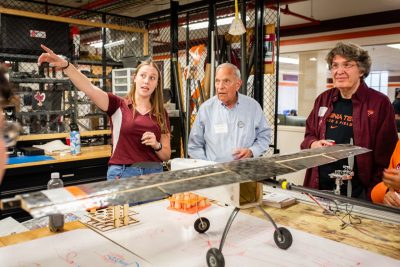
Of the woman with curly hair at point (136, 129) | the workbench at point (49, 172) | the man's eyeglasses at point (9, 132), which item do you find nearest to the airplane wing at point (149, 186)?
the man's eyeglasses at point (9, 132)

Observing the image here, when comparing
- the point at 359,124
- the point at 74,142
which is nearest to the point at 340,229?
the point at 359,124

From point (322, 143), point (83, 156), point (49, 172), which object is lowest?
point (49, 172)

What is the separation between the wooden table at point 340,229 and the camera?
1.40 meters

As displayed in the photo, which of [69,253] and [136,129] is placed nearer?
[69,253]

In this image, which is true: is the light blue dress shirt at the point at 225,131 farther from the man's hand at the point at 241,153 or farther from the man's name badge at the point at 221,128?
the man's hand at the point at 241,153

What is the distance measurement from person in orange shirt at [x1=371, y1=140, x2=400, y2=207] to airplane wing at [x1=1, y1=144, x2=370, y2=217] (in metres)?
0.31

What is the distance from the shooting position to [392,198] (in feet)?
5.27

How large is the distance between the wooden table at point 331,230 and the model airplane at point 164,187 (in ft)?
0.85

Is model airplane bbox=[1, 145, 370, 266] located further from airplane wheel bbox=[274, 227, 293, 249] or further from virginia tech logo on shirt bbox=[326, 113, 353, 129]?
virginia tech logo on shirt bbox=[326, 113, 353, 129]

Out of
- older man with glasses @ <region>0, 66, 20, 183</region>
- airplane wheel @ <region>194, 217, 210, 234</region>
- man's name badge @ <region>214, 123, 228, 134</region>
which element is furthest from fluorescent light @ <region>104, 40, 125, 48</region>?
older man with glasses @ <region>0, 66, 20, 183</region>

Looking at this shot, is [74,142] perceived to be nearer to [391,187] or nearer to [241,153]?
[241,153]

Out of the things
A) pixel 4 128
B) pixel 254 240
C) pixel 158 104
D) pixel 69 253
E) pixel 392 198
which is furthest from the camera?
pixel 158 104

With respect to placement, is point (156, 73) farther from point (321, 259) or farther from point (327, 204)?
point (321, 259)

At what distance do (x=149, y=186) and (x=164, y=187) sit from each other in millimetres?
40
